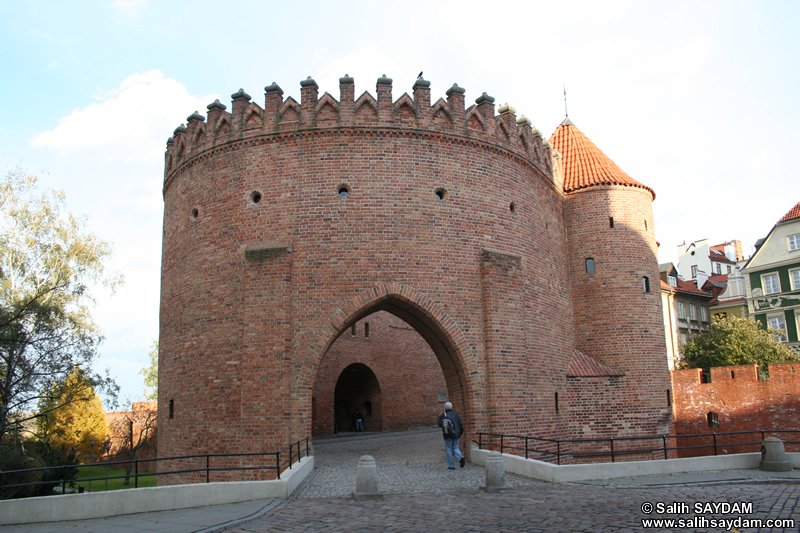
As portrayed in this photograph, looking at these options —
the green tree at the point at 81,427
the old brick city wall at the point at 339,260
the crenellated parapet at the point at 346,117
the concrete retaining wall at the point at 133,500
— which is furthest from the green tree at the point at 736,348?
the green tree at the point at 81,427

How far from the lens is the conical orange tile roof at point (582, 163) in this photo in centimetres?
1872

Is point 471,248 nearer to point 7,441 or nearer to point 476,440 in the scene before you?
point 476,440

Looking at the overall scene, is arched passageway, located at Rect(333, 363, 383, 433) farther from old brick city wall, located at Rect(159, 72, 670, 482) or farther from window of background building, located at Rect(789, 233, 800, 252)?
window of background building, located at Rect(789, 233, 800, 252)

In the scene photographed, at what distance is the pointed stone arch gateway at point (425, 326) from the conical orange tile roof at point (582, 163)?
7.77 meters

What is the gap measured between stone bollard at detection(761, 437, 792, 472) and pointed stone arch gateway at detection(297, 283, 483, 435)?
552cm

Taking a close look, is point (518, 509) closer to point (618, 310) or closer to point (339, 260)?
point (339, 260)

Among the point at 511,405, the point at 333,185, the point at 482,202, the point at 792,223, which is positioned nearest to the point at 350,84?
the point at 333,185

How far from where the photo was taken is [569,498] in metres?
8.43

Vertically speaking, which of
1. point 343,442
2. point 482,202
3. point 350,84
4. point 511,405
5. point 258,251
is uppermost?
point 350,84

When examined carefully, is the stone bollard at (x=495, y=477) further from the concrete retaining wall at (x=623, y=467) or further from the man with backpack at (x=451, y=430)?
the man with backpack at (x=451, y=430)

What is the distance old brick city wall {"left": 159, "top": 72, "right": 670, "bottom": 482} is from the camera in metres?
13.0

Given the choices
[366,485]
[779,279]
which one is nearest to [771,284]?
[779,279]

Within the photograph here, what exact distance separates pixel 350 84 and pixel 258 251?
4678 mm

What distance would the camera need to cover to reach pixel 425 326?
14242 mm
